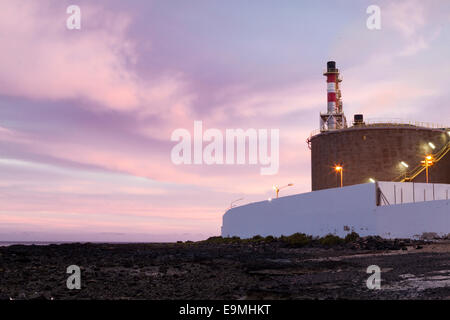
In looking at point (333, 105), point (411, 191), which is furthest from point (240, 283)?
point (333, 105)

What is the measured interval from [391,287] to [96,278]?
24.4 feet

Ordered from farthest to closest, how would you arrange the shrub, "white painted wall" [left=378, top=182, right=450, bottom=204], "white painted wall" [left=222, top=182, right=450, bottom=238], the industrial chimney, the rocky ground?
the industrial chimney, "white painted wall" [left=378, top=182, right=450, bottom=204], the shrub, "white painted wall" [left=222, top=182, right=450, bottom=238], the rocky ground

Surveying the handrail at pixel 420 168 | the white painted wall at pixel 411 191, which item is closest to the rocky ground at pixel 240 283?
the white painted wall at pixel 411 191

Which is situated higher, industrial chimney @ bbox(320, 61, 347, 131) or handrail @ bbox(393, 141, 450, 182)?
industrial chimney @ bbox(320, 61, 347, 131)

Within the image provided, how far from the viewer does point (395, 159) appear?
47938 millimetres

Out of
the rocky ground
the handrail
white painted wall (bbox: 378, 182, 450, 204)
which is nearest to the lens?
the rocky ground

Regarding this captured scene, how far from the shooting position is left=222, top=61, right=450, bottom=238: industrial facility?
97.5 feet

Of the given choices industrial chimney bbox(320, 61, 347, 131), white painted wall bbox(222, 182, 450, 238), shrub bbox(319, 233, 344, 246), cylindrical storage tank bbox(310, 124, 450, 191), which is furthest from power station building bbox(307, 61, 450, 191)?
shrub bbox(319, 233, 344, 246)

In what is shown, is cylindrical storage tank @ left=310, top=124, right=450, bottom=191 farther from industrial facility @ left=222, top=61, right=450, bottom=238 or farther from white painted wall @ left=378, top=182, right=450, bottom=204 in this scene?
white painted wall @ left=378, top=182, right=450, bottom=204

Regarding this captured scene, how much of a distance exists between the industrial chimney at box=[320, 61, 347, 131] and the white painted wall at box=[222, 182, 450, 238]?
15.5 m
